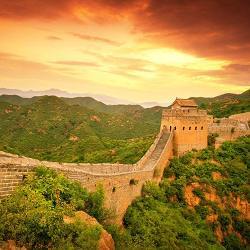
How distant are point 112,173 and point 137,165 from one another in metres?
5.88

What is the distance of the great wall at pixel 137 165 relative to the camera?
1309 cm

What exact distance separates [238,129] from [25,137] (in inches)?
1518

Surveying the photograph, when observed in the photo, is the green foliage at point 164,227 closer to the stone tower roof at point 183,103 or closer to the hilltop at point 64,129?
the stone tower roof at point 183,103

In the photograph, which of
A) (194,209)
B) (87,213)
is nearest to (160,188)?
(194,209)

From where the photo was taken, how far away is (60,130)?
72.5 meters

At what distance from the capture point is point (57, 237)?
11922 millimetres

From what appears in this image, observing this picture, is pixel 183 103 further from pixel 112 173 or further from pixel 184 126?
pixel 112 173

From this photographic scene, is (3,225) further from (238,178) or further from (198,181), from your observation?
(238,178)

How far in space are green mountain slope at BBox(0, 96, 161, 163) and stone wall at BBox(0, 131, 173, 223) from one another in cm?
2050

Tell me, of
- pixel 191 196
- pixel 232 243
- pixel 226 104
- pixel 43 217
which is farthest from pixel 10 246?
pixel 226 104

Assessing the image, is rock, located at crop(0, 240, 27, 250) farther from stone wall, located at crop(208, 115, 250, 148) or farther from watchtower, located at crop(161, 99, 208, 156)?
stone wall, located at crop(208, 115, 250, 148)

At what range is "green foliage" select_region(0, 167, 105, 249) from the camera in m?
11.4

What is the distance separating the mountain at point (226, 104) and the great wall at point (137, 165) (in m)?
24.3

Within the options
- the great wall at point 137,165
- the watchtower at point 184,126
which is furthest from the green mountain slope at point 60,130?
the watchtower at point 184,126
